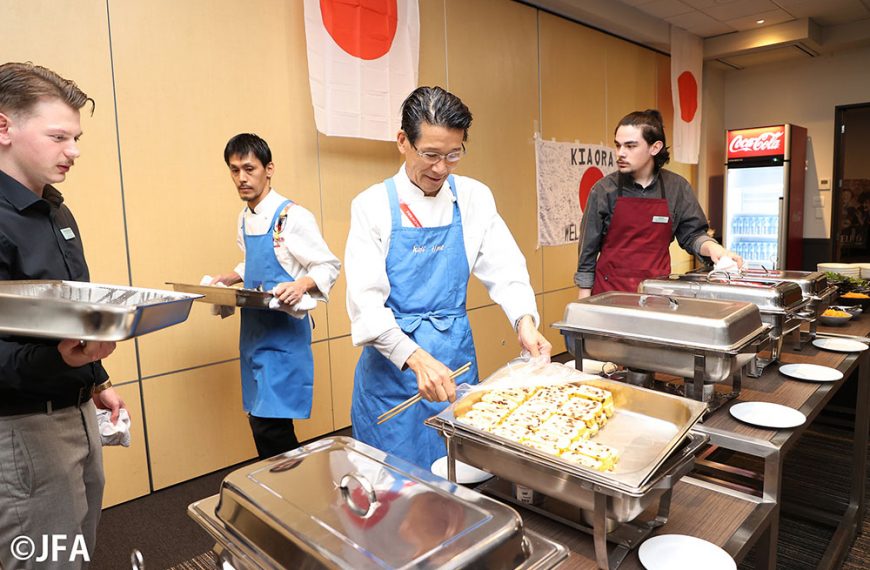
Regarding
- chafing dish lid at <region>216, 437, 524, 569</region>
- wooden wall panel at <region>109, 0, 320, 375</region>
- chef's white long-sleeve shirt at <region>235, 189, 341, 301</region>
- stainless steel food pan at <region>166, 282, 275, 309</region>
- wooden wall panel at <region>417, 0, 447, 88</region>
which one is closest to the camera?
A: chafing dish lid at <region>216, 437, 524, 569</region>

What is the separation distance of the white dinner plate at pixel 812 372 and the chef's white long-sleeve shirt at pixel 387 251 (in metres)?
0.87

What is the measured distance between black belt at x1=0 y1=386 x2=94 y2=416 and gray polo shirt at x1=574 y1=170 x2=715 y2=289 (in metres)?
2.11

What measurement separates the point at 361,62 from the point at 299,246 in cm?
138

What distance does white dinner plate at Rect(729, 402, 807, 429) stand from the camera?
56.1 inches

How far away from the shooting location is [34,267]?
134 cm

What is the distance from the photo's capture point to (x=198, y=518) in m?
0.90

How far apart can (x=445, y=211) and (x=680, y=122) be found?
5.33 meters

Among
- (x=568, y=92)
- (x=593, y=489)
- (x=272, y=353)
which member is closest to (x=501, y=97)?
(x=568, y=92)

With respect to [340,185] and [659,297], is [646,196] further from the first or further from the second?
[340,185]

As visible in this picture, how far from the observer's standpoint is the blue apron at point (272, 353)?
246 centimetres

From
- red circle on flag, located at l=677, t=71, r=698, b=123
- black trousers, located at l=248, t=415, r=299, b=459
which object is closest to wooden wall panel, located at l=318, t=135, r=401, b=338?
black trousers, located at l=248, t=415, r=299, b=459

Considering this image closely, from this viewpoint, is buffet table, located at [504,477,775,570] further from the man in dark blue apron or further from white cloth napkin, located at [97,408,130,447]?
the man in dark blue apron

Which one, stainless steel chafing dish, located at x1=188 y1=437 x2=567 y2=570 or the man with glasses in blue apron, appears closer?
stainless steel chafing dish, located at x1=188 y1=437 x2=567 y2=570

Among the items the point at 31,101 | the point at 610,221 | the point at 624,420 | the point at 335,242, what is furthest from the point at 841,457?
the point at 31,101
